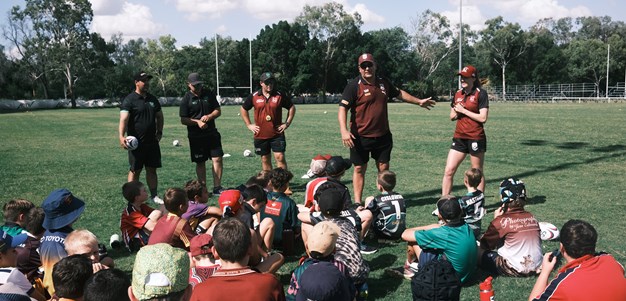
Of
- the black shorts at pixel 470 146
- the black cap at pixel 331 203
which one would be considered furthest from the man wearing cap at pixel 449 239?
the black shorts at pixel 470 146

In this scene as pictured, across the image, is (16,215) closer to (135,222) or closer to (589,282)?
(135,222)

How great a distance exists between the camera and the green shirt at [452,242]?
4633 millimetres

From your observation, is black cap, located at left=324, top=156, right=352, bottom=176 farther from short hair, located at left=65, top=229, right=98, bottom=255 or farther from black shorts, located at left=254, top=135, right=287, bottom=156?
short hair, located at left=65, top=229, right=98, bottom=255

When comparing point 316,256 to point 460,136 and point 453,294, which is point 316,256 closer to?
point 453,294

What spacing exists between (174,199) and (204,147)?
172 inches

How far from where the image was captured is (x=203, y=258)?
4.21 m

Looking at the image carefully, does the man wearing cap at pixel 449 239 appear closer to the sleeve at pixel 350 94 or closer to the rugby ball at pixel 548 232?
the rugby ball at pixel 548 232

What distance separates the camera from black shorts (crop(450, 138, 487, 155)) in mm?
8000

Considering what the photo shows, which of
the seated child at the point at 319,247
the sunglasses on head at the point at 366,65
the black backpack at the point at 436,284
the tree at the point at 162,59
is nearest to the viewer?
the seated child at the point at 319,247

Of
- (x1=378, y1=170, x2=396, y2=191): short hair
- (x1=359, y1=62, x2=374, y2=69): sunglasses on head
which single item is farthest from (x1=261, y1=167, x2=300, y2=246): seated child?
(x1=359, y1=62, x2=374, y2=69): sunglasses on head

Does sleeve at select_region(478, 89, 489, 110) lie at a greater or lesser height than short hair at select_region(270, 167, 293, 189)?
greater

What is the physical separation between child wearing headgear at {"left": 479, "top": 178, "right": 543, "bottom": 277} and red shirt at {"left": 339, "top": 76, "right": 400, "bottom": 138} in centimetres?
280

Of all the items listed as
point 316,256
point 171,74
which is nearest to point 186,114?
point 316,256

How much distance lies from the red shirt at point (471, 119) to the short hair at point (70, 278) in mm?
6319
